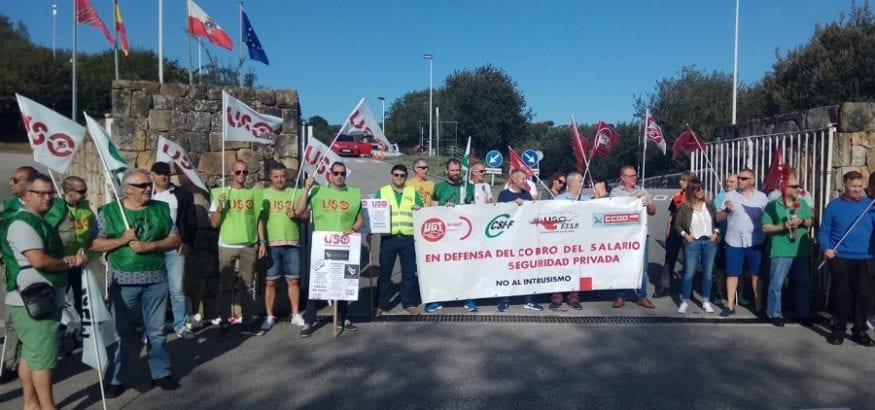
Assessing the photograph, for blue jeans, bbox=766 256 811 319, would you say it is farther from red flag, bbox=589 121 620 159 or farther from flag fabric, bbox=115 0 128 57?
flag fabric, bbox=115 0 128 57

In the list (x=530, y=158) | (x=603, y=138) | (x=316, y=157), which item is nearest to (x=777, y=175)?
(x=603, y=138)

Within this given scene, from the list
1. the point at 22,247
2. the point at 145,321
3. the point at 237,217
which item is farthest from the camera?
the point at 237,217

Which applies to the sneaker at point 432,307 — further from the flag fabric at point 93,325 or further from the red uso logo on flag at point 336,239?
the flag fabric at point 93,325

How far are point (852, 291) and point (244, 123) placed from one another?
671 cm

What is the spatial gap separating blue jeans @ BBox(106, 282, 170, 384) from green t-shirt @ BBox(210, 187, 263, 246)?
5.15 feet

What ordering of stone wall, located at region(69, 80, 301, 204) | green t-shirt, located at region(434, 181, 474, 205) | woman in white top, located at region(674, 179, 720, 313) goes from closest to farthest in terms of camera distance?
stone wall, located at region(69, 80, 301, 204) < woman in white top, located at region(674, 179, 720, 313) < green t-shirt, located at region(434, 181, 474, 205)

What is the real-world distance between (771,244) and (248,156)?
624 cm

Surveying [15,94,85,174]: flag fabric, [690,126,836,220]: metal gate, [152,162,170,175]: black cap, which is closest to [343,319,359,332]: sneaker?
[152,162,170,175]: black cap

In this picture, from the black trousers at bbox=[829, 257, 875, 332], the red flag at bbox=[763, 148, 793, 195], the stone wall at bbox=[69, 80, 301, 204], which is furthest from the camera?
the red flag at bbox=[763, 148, 793, 195]

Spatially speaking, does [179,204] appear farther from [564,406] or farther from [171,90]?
[564,406]

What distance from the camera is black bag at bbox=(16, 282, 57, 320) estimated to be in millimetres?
4516

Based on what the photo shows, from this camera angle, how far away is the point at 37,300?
4527 millimetres

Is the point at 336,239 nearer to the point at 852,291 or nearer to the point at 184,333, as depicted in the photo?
the point at 184,333

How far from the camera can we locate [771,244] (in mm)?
7461
